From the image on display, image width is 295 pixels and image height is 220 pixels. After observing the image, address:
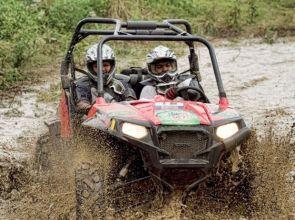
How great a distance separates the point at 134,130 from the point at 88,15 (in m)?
11.7

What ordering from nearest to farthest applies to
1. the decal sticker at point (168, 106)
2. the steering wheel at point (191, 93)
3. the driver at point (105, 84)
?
the decal sticker at point (168, 106), the steering wheel at point (191, 93), the driver at point (105, 84)

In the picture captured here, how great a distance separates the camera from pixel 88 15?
16359mm

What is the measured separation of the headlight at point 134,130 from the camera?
193 inches

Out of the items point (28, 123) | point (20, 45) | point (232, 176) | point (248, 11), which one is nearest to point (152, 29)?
point (232, 176)

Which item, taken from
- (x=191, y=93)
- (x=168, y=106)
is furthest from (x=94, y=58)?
(x=168, y=106)

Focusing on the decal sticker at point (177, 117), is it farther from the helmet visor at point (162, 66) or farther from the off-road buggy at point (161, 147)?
the helmet visor at point (162, 66)

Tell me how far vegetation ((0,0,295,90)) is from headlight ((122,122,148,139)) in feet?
23.8

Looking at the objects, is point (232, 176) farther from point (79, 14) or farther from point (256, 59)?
point (79, 14)

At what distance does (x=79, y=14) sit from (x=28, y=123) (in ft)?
19.9

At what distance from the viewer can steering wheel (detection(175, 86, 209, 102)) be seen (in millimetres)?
5914

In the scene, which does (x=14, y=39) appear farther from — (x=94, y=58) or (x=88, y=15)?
(x=94, y=58)

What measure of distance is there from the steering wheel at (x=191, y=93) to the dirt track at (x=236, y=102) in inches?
33.8

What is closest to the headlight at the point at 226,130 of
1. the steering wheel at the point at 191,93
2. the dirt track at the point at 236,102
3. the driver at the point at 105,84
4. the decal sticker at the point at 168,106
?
the decal sticker at the point at 168,106

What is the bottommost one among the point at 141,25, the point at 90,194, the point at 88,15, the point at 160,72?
the point at 88,15
